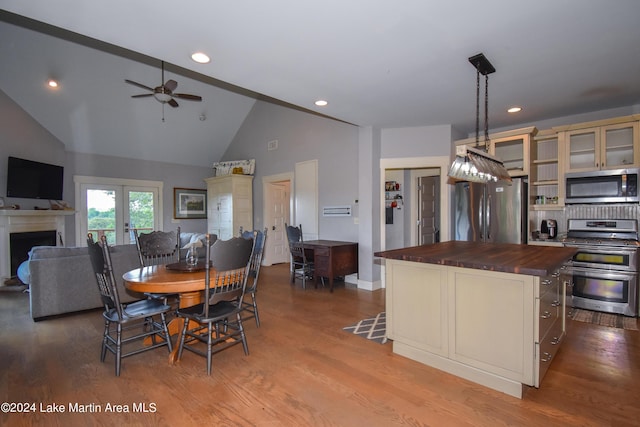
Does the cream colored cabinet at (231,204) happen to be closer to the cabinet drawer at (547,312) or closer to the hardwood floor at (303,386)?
the hardwood floor at (303,386)

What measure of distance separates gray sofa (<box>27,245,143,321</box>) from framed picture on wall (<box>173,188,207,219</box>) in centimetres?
436

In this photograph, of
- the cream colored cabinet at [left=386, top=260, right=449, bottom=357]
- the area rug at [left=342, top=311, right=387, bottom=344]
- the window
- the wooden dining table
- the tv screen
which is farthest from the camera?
the window

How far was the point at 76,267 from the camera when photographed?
3.69 metres

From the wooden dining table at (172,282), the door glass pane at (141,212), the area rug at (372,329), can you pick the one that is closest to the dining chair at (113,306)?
the wooden dining table at (172,282)

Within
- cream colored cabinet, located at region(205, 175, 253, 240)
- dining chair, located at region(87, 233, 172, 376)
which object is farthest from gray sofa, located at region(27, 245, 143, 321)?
cream colored cabinet, located at region(205, 175, 253, 240)

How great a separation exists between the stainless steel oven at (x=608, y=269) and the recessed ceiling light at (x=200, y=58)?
433 cm

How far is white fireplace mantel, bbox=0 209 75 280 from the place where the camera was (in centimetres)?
518

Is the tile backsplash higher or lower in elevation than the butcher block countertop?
higher

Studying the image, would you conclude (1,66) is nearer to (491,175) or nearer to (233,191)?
(233,191)

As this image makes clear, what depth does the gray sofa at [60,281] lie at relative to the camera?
3498 millimetres

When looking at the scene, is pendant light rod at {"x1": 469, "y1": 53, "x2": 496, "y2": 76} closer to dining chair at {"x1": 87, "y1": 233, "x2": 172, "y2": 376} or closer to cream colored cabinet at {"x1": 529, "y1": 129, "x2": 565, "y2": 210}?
cream colored cabinet at {"x1": 529, "y1": 129, "x2": 565, "y2": 210}

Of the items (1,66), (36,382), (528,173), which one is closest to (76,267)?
(36,382)

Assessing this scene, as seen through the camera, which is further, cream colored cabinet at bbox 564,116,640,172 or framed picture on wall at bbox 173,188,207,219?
framed picture on wall at bbox 173,188,207,219

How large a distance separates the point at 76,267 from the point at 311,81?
3.47 m
